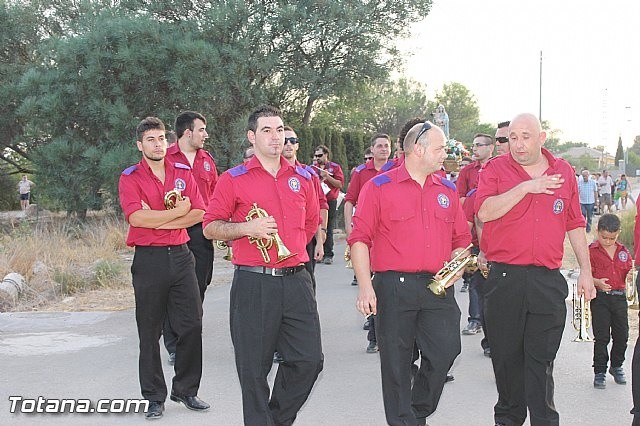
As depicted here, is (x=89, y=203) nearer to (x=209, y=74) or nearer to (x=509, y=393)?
(x=209, y=74)

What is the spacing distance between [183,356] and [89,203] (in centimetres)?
1454

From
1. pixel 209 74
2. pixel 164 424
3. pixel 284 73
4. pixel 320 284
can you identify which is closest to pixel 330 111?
pixel 284 73

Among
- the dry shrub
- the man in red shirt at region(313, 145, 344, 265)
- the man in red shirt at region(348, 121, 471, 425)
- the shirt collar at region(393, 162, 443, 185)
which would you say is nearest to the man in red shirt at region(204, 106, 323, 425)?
the man in red shirt at region(348, 121, 471, 425)

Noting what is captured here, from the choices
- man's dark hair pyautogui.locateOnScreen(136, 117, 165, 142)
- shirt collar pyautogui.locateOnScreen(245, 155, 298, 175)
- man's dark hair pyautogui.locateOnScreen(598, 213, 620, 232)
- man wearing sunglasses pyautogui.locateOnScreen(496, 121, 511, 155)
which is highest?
man's dark hair pyautogui.locateOnScreen(136, 117, 165, 142)

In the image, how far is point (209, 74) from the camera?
19078 mm

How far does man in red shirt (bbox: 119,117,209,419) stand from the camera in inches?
228

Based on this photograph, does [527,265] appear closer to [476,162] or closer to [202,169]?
[476,162]

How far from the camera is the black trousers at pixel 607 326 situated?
21.3ft

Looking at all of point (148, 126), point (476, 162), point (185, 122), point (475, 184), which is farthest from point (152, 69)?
point (148, 126)

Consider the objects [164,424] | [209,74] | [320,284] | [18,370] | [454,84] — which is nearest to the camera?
[164,424]

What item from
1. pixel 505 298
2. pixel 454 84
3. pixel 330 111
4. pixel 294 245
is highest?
pixel 454 84

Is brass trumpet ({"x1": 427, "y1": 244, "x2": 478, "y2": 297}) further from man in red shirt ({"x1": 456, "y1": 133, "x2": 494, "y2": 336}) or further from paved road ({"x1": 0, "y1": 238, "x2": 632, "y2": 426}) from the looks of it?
man in red shirt ({"x1": 456, "y1": 133, "x2": 494, "y2": 336})

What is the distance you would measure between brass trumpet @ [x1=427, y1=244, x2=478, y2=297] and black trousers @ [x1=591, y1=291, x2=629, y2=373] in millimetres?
2137

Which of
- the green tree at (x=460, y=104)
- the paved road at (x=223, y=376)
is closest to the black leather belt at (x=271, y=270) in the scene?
the paved road at (x=223, y=376)
